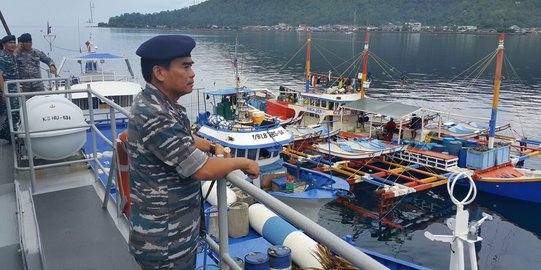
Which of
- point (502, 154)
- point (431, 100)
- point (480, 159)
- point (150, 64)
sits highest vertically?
point (150, 64)

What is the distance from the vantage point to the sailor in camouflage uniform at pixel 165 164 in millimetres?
2381

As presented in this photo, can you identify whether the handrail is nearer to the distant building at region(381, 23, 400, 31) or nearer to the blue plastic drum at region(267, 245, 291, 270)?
the blue plastic drum at region(267, 245, 291, 270)

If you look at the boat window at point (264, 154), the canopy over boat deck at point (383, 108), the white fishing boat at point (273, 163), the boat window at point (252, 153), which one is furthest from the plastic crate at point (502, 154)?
the boat window at point (252, 153)

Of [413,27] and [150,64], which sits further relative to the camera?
[413,27]

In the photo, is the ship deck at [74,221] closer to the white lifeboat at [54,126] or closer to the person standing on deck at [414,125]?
the white lifeboat at [54,126]

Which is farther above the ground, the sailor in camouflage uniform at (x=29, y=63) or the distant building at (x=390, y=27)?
the distant building at (x=390, y=27)

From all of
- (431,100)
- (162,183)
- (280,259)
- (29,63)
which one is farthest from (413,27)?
(162,183)

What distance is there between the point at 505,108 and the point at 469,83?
1727 centimetres

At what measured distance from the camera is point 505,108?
43.6m

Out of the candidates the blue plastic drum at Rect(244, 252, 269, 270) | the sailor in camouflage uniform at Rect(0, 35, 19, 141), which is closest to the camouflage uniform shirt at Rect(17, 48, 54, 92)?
the sailor in camouflage uniform at Rect(0, 35, 19, 141)

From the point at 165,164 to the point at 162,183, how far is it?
0.39 ft

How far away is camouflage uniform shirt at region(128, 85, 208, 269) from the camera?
93.4 inches

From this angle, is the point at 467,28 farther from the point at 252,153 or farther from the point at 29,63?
the point at 29,63

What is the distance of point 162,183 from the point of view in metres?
2.52
